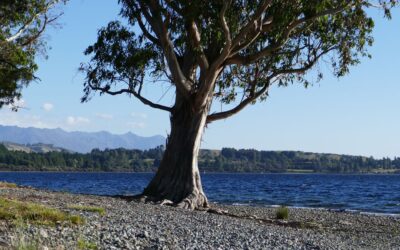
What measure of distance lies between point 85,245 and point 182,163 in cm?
1348

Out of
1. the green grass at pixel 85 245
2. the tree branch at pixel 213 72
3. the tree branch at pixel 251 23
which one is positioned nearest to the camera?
the green grass at pixel 85 245

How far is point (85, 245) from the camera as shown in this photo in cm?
1027

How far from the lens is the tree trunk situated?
76.9ft

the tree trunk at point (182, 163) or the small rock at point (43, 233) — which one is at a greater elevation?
the tree trunk at point (182, 163)

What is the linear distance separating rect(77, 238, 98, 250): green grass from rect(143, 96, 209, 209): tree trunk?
41.3 feet

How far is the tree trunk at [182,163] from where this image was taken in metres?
23.4

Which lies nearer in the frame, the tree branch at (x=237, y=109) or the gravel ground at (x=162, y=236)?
the gravel ground at (x=162, y=236)

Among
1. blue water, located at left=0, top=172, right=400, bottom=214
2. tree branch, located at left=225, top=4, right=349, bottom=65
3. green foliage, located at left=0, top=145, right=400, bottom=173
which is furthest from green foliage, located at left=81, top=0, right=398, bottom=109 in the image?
green foliage, located at left=0, top=145, right=400, bottom=173

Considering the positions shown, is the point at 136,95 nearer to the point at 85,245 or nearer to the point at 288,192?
the point at 85,245

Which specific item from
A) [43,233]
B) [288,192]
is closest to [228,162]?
[288,192]

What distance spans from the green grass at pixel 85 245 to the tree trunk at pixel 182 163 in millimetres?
12589

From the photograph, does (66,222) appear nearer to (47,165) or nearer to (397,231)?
(397,231)

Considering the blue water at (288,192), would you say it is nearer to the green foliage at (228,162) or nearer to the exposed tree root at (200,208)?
the exposed tree root at (200,208)

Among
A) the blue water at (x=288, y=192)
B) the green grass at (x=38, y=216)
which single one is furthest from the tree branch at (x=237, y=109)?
the blue water at (x=288, y=192)
